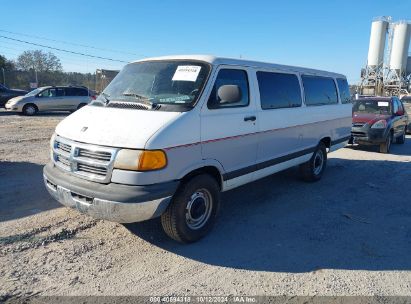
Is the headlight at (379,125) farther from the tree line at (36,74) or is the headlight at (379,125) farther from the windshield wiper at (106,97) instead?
the tree line at (36,74)

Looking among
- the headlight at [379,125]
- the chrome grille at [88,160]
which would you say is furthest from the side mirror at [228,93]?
the headlight at [379,125]

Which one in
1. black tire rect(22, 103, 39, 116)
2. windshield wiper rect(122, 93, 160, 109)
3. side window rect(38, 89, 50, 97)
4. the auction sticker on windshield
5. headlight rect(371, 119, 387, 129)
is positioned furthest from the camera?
side window rect(38, 89, 50, 97)

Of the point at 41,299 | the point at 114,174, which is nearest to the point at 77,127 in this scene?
the point at 114,174

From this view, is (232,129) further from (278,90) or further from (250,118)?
(278,90)

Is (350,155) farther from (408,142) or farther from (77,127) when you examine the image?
(77,127)

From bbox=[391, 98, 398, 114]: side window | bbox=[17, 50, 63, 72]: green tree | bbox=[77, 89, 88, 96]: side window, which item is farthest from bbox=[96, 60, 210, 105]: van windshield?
bbox=[17, 50, 63, 72]: green tree

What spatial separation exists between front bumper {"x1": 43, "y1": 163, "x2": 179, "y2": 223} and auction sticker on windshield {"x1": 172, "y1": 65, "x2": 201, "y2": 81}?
4.40 feet

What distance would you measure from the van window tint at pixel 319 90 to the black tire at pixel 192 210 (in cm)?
309

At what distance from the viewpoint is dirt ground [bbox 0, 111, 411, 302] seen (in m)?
3.53

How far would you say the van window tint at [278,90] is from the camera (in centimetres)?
529

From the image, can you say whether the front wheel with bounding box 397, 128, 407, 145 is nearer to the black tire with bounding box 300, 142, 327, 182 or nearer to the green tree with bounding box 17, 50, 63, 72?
the black tire with bounding box 300, 142, 327, 182

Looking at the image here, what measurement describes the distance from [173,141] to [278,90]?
251cm

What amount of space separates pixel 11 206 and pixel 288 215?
159 inches

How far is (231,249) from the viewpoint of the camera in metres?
4.27
